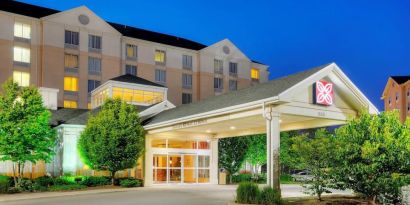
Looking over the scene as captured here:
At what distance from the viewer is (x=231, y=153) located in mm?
40062

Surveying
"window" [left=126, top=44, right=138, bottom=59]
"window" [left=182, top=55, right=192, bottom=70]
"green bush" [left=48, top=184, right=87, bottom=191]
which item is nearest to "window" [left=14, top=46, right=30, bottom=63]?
"window" [left=126, top=44, right=138, bottom=59]

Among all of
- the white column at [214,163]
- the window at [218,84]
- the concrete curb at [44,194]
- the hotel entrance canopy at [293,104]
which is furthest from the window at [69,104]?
the hotel entrance canopy at [293,104]

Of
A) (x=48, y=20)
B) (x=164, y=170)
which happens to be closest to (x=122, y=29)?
(x=48, y=20)

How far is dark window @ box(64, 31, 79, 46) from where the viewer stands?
5672 centimetres

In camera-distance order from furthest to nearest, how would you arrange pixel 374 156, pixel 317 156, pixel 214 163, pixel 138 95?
pixel 138 95, pixel 214 163, pixel 317 156, pixel 374 156

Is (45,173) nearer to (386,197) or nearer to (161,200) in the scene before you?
(161,200)

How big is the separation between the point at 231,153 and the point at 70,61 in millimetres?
27008

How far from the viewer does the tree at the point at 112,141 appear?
3127 cm

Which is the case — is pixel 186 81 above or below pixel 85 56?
below

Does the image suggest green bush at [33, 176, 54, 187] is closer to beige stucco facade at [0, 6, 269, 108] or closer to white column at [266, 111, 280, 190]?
white column at [266, 111, 280, 190]

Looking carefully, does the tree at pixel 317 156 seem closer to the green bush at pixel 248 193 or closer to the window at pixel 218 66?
the green bush at pixel 248 193

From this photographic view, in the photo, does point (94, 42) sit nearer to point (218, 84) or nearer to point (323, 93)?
point (218, 84)

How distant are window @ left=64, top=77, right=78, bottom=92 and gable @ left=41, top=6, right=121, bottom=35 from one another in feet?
21.3

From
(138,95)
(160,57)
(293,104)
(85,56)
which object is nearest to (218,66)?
(160,57)
